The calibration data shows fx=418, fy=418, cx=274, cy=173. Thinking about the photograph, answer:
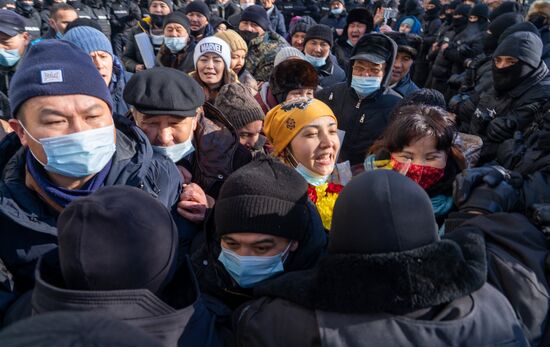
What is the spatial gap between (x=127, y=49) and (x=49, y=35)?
1.10 m

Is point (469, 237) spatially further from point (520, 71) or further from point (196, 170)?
point (520, 71)

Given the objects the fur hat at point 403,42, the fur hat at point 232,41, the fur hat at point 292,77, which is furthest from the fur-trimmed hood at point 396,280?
the fur hat at point 232,41

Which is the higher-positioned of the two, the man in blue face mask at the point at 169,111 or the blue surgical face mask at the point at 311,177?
the man in blue face mask at the point at 169,111

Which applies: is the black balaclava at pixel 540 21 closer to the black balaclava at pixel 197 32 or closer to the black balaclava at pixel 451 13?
the black balaclava at pixel 451 13

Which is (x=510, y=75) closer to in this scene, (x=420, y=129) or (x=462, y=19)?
(x=420, y=129)

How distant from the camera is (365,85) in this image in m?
3.80

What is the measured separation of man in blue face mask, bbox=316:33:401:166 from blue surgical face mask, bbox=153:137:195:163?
171 cm

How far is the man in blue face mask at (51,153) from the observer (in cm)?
172

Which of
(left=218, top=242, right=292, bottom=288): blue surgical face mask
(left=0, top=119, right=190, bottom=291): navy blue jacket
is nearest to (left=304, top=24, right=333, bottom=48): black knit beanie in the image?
(left=0, top=119, right=190, bottom=291): navy blue jacket

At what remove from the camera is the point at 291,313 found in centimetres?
133

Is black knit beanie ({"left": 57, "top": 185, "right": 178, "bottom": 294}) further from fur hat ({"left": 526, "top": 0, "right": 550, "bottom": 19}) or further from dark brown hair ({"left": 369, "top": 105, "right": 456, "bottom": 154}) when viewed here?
fur hat ({"left": 526, "top": 0, "right": 550, "bottom": 19})

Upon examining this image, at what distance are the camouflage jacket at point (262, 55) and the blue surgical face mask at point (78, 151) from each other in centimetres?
387

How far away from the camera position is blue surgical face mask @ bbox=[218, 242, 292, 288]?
5.90 feet

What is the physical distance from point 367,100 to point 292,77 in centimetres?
→ 74
